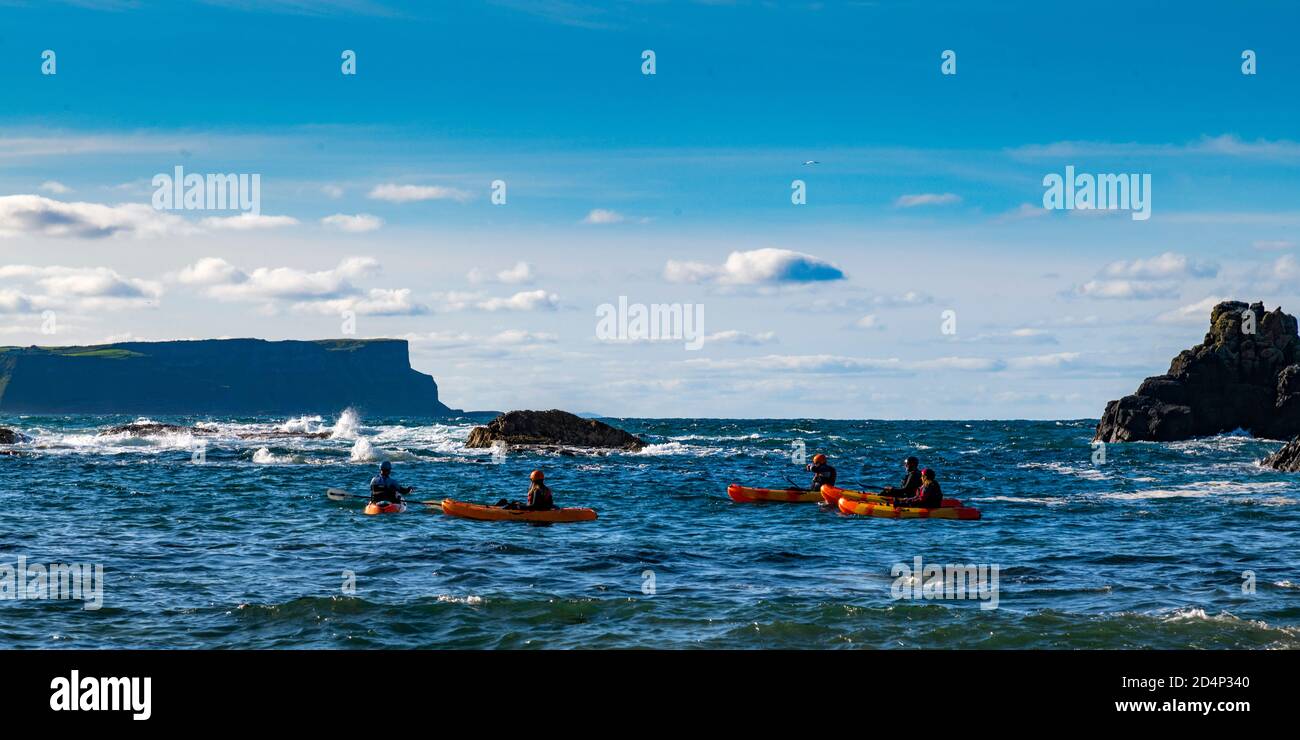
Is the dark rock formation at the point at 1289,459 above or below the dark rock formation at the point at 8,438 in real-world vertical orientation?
below

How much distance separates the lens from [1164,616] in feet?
55.0

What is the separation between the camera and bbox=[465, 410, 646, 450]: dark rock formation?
63594 mm

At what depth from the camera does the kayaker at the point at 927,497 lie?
30.5 meters

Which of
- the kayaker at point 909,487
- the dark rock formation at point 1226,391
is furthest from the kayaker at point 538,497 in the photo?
the dark rock formation at point 1226,391

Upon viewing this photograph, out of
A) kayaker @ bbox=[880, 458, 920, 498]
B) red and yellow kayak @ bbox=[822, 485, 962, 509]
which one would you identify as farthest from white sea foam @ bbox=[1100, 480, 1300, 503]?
kayaker @ bbox=[880, 458, 920, 498]

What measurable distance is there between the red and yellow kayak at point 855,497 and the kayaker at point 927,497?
53cm

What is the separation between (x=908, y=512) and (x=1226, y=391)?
7331 centimetres

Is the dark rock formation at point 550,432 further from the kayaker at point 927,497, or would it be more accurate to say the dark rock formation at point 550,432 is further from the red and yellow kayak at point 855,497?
the kayaker at point 927,497

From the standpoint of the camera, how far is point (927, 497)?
3052cm

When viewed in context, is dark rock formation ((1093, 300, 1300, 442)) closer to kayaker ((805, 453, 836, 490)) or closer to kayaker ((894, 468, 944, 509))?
kayaker ((805, 453, 836, 490))

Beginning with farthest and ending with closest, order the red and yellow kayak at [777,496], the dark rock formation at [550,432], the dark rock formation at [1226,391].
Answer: the dark rock formation at [1226,391] < the dark rock formation at [550,432] < the red and yellow kayak at [777,496]

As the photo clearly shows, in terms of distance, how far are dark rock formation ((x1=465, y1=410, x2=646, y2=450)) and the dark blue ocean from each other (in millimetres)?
19008
